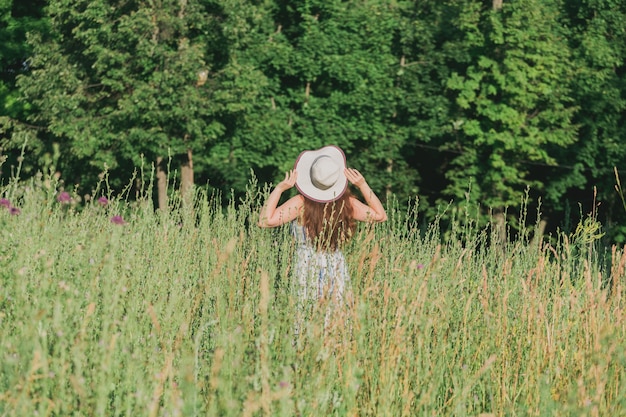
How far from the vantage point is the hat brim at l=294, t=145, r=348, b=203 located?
5.52 meters

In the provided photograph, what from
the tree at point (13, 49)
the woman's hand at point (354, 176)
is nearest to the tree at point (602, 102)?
the tree at point (13, 49)

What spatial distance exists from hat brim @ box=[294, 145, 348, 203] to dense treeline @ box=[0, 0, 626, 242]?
1455cm

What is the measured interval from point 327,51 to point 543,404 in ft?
71.4

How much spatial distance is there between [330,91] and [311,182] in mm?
19971

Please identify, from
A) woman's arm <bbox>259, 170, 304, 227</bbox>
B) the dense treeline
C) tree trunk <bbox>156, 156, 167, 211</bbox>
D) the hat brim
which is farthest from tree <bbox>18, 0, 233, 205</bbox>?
woman's arm <bbox>259, 170, 304, 227</bbox>

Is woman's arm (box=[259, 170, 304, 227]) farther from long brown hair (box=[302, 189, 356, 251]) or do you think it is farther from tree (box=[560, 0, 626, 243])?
tree (box=[560, 0, 626, 243])

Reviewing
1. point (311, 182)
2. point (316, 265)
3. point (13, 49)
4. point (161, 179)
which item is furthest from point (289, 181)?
point (13, 49)

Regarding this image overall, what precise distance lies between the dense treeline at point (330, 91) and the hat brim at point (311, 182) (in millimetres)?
14548

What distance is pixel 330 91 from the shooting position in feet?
83.0

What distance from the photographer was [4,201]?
450 cm

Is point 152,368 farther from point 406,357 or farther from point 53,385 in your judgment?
point 406,357

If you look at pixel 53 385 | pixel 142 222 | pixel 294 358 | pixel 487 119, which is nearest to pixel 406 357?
pixel 294 358

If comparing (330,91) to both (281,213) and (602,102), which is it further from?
(281,213)

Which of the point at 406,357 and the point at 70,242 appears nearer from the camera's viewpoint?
the point at 406,357
